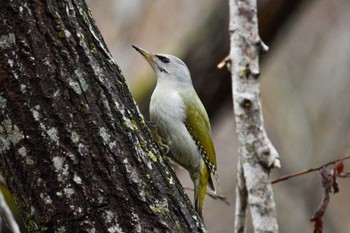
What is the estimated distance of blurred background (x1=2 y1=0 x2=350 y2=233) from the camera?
28.1 ft

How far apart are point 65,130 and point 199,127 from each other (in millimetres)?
2427

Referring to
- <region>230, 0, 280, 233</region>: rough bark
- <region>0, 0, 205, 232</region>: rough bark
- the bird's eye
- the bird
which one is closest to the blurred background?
the bird's eye

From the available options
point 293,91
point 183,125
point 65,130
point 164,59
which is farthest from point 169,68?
point 293,91

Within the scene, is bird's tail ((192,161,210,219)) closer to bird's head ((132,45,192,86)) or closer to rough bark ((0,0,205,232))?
bird's head ((132,45,192,86))

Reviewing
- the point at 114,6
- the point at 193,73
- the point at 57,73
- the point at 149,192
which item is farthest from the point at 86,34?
the point at 114,6

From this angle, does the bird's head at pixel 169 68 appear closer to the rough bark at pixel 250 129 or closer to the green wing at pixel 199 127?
the green wing at pixel 199 127

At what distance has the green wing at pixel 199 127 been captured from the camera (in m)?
4.91

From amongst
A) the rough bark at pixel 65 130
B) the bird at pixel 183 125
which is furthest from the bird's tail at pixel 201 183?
the rough bark at pixel 65 130

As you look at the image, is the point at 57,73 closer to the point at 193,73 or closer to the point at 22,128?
the point at 22,128

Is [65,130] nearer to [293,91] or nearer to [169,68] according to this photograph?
[169,68]

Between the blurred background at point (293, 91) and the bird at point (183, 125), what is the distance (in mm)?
2699

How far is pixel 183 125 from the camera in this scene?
16.1ft

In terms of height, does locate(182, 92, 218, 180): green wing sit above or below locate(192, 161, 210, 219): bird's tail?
above

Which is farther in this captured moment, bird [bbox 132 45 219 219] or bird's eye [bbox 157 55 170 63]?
bird's eye [bbox 157 55 170 63]
